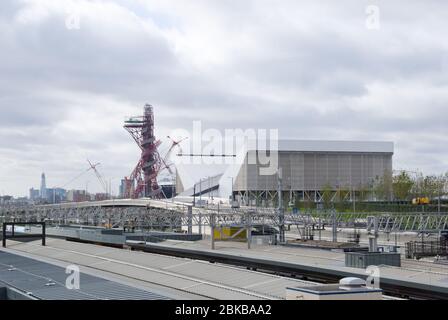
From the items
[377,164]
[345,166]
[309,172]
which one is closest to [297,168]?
[309,172]

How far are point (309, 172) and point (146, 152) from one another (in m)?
54.7

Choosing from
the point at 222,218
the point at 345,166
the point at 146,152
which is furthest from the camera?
the point at 146,152

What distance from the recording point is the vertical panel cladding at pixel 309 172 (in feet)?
503

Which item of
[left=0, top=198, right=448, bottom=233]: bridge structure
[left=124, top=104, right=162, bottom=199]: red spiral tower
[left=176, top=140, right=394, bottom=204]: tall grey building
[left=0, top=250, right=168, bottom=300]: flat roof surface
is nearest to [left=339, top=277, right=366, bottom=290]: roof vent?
[left=0, top=250, right=168, bottom=300]: flat roof surface

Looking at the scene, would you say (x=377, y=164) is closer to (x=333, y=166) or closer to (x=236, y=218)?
(x=333, y=166)

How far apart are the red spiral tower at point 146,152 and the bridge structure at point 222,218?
2156 inches

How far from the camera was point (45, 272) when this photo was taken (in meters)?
27.2

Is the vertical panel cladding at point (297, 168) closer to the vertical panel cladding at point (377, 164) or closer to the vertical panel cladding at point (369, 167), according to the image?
the vertical panel cladding at point (369, 167)

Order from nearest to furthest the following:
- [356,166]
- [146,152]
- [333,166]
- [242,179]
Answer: [242,179] → [333,166] → [356,166] → [146,152]

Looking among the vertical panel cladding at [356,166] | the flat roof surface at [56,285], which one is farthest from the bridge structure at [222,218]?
the vertical panel cladding at [356,166]

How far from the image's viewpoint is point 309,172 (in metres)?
155
